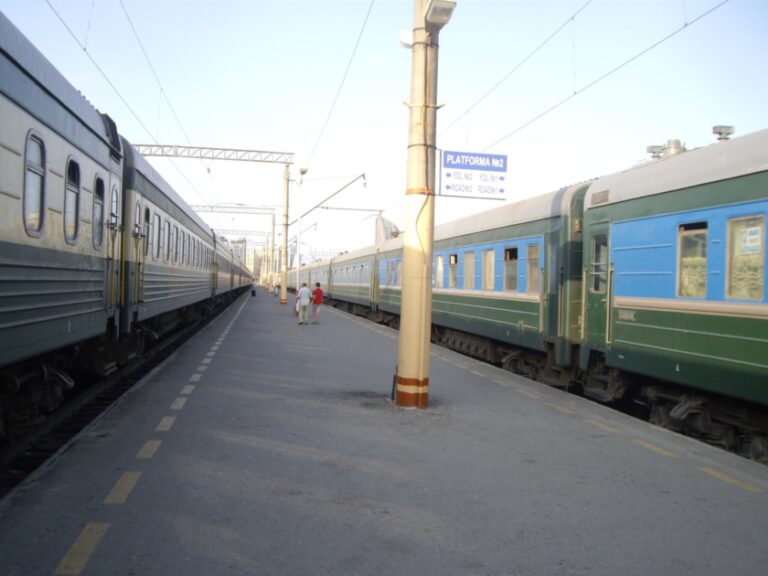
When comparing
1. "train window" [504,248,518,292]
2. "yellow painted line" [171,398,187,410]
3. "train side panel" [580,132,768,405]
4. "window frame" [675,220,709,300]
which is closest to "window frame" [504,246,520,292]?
"train window" [504,248,518,292]

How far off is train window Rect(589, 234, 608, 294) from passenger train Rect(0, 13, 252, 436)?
667cm

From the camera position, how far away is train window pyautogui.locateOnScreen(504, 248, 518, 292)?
1286 cm

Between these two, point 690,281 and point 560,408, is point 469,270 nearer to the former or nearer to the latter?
point 560,408

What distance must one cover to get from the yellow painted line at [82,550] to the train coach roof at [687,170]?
6307 millimetres

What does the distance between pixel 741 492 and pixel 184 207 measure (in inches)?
654

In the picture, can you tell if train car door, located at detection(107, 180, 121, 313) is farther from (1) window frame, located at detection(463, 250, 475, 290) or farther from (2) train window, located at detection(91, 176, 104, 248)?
(1) window frame, located at detection(463, 250, 475, 290)

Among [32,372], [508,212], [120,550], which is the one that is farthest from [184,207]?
[120,550]

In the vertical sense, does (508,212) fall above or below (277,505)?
above

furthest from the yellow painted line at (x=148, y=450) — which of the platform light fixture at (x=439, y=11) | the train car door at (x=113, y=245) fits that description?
the platform light fixture at (x=439, y=11)

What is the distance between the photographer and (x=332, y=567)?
3.87m

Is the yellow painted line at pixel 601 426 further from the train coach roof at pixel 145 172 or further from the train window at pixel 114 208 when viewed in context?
the train coach roof at pixel 145 172

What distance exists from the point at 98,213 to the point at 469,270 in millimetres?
8799

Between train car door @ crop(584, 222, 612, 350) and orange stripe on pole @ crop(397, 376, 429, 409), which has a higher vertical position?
train car door @ crop(584, 222, 612, 350)

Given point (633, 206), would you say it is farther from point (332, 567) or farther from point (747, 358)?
point (332, 567)
